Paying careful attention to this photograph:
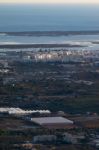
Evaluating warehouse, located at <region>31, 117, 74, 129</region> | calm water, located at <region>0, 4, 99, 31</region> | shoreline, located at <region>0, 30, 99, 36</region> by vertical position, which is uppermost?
calm water, located at <region>0, 4, 99, 31</region>

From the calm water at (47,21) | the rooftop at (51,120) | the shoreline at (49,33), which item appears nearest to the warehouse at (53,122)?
the rooftop at (51,120)

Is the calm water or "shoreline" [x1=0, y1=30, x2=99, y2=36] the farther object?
the calm water

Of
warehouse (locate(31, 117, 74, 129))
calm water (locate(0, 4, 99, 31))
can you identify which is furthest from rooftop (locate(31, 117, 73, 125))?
calm water (locate(0, 4, 99, 31))

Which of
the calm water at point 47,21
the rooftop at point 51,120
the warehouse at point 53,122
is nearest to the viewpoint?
the warehouse at point 53,122

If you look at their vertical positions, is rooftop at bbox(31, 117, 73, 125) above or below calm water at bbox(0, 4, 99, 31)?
below

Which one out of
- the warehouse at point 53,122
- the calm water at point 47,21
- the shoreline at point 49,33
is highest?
the calm water at point 47,21

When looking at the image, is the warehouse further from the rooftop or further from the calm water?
the calm water

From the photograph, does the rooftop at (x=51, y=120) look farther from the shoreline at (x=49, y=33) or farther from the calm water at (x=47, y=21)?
the calm water at (x=47, y=21)

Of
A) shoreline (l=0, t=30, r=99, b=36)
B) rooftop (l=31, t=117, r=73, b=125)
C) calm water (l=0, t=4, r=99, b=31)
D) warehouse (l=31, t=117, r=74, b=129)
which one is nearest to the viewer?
warehouse (l=31, t=117, r=74, b=129)

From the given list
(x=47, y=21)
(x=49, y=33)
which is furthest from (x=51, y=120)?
(x=47, y=21)

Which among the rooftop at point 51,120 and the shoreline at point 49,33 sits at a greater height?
the shoreline at point 49,33

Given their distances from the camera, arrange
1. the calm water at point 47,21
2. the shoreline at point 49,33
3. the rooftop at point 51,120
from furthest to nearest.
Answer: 1. the calm water at point 47,21
2. the shoreline at point 49,33
3. the rooftop at point 51,120
